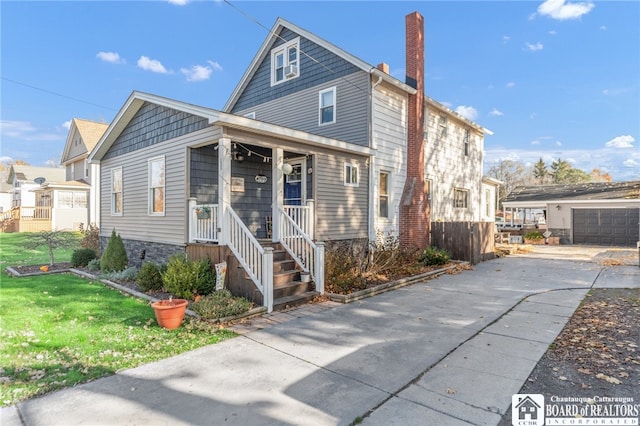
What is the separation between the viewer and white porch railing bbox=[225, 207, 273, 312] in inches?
252

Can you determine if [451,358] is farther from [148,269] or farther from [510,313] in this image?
[148,269]

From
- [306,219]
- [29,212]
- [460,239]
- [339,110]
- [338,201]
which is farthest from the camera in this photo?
[29,212]

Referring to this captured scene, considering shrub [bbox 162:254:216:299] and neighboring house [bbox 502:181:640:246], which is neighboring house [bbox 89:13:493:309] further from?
neighboring house [bbox 502:181:640:246]

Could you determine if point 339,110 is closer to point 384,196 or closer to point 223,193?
point 384,196

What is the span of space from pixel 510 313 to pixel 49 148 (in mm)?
57014

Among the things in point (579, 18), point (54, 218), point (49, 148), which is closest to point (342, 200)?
point (579, 18)

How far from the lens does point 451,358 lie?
429 centimetres

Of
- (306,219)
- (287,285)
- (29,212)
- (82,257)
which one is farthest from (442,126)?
(29,212)

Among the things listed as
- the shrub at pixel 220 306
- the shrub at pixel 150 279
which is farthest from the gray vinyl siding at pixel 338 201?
the shrub at pixel 150 279

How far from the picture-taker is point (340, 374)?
3865 millimetres

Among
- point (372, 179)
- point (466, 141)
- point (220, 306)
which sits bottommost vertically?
point (220, 306)

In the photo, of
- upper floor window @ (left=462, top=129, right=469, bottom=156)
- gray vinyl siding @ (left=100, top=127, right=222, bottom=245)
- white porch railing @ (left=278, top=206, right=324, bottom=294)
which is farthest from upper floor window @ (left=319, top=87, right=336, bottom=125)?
upper floor window @ (left=462, top=129, right=469, bottom=156)

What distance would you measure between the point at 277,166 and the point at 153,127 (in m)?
4.03

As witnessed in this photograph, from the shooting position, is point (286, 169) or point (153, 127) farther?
point (153, 127)
